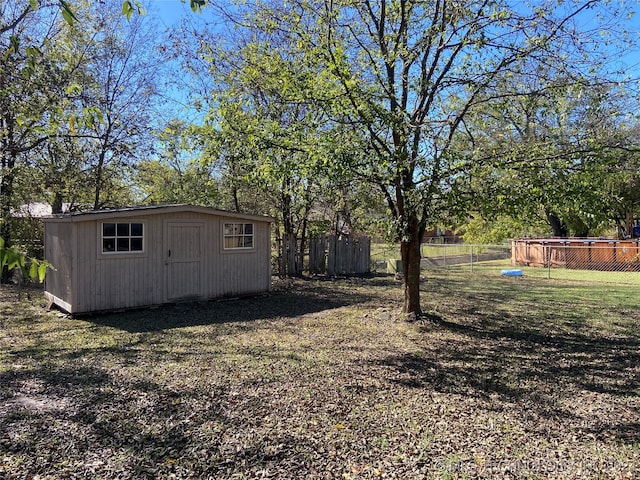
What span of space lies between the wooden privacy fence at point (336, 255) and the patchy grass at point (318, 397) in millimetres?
6926

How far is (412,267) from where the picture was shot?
7.58 m

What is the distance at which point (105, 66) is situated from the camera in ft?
42.7

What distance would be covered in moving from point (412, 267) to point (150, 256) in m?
5.27

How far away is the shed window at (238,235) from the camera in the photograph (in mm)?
10164

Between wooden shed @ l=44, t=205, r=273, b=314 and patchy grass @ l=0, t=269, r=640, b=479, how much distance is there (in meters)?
0.81

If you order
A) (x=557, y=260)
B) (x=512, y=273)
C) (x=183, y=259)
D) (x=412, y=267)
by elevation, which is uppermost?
(x=183, y=259)

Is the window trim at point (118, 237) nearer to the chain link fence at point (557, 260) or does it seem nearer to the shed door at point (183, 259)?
the shed door at point (183, 259)

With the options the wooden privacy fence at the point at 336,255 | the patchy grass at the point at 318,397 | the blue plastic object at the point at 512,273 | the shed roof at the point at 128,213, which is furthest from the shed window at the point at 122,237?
the blue plastic object at the point at 512,273

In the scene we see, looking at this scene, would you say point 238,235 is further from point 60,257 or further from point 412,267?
point 412,267

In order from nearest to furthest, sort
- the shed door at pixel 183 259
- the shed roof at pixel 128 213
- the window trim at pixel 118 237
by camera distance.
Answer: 1. the shed roof at pixel 128 213
2. the window trim at pixel 118 237
3. the shed door at pixel 183 259

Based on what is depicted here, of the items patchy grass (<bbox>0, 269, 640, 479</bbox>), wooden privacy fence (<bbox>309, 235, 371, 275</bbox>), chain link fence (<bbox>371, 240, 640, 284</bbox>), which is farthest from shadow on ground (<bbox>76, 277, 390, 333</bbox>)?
chain link fence (<bbox>371, 240, 640, 284</bbox>)

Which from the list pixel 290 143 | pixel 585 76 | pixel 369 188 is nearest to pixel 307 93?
pixel 290 143

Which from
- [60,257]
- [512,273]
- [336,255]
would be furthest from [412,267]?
[512,273]

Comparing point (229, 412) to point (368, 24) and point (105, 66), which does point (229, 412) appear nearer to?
point (368, 24)
